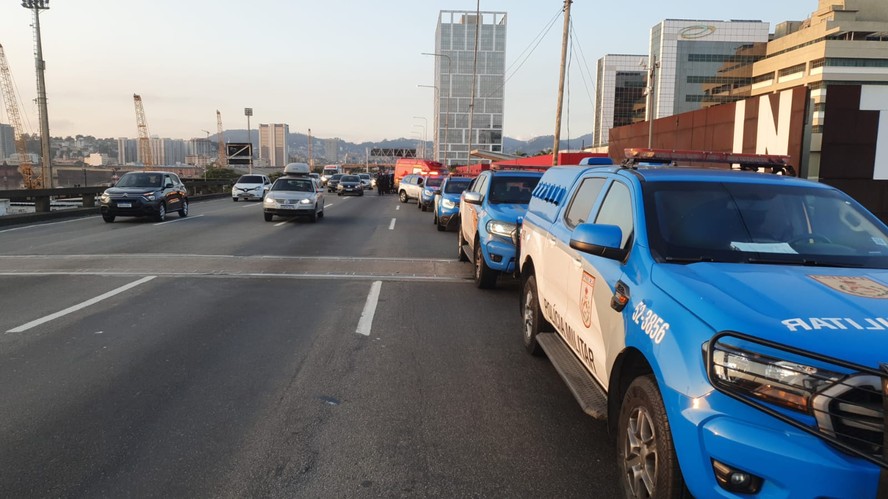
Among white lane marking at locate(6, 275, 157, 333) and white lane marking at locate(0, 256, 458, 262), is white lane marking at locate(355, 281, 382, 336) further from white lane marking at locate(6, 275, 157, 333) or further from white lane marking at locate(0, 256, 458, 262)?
white lane marking at locate(6, 275, 157, 333)

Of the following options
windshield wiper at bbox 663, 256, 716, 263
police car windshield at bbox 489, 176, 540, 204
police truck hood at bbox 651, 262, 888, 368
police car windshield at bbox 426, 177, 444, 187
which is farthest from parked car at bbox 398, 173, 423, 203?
police truck hood at bbox 651, 262, 888, 368

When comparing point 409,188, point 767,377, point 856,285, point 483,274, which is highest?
point 856,285

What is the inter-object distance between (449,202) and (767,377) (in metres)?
16.6

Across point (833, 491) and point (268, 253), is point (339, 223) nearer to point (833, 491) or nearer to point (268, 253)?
point (268, 253)

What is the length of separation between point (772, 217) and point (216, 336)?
5426 mm

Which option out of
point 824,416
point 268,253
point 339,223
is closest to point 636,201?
point 824,416

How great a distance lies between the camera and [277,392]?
5129 millimetres

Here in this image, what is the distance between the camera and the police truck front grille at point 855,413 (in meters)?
2.33

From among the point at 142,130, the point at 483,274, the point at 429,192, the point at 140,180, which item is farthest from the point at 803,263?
the point at 142,130

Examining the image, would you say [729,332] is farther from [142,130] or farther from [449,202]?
[142,130]

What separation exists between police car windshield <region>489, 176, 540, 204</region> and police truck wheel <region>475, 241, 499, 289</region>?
3.46ft

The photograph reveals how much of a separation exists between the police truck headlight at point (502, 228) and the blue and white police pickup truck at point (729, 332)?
13.3 ft

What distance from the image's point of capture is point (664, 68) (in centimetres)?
10394

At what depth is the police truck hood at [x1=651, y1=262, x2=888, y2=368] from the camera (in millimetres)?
2482
